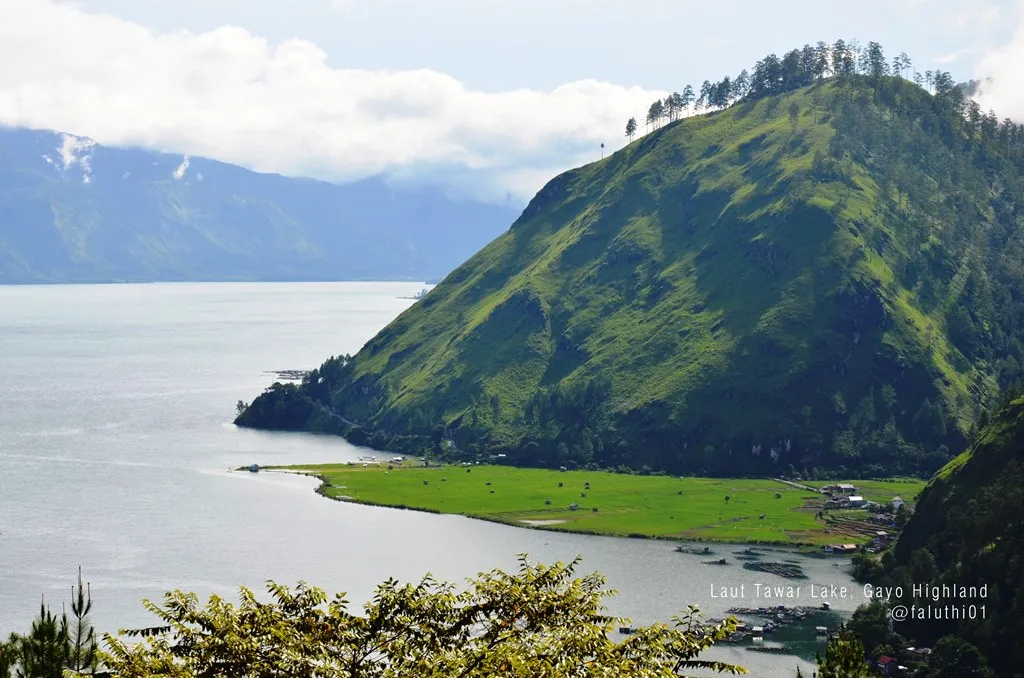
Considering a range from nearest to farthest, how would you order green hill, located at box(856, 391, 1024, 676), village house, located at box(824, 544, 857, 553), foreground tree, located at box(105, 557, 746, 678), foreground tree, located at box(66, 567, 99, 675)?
foreground tree, located at box(105, 557, 746, 678)
foreground tree, located at box(66, 567, 99, 675)
green hill, located at box(856, 391, 1024, 676)
village house, located at box(824, 544, 857, 553)

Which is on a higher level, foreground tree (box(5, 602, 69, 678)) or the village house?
foreground tree (box(5, 602, 69, 678))

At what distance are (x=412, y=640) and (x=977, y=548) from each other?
126 metres

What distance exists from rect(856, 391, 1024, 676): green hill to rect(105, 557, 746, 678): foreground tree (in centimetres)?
9851

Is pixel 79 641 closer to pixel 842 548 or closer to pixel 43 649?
pixel 43 649

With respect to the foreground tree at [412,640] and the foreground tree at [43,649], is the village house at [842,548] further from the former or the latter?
the foreground tree at [43,649]

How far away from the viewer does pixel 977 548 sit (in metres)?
148

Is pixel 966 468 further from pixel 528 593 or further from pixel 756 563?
pixel 528 593

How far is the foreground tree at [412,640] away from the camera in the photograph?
37.6 metres

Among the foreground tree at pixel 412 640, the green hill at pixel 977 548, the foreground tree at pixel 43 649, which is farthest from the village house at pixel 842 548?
the foreground tree at pixel 43 649

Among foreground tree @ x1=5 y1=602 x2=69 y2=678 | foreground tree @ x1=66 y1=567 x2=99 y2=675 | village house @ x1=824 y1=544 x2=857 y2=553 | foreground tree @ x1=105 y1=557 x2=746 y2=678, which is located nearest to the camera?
foreground tree @ x1=105 y1=557 x2=746 y2=678

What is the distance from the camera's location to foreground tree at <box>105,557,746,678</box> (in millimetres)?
37625

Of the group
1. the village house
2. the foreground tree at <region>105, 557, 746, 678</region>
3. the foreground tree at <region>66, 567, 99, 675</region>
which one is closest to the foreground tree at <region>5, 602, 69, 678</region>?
the foreground tree at <region>66, 567, 99, 675</region>

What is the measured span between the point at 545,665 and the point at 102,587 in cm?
13111

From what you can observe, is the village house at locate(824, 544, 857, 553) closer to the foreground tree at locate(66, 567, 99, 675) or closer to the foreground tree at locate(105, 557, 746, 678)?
the foreground tree at locate(105, 557, 746, 678)
